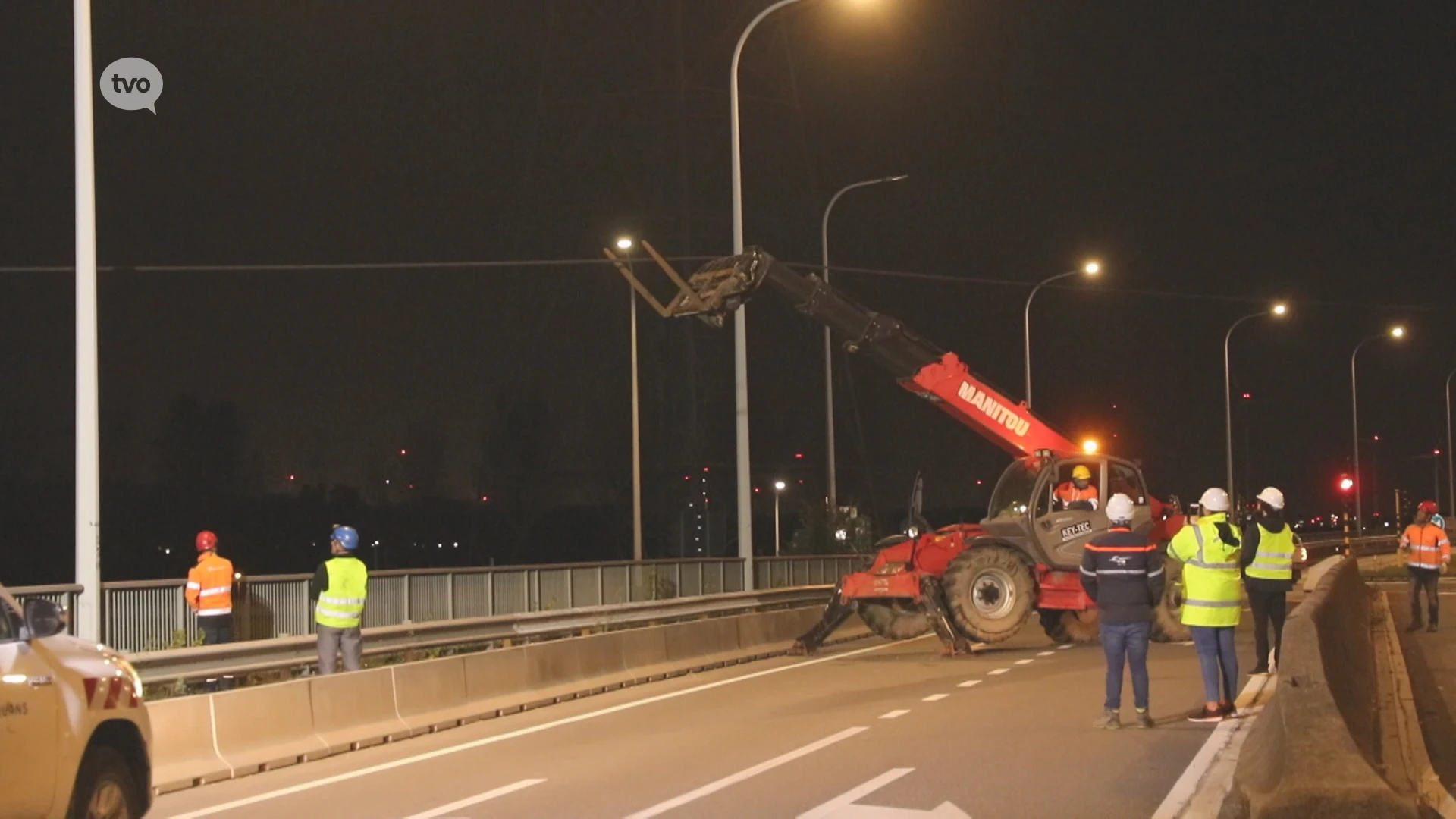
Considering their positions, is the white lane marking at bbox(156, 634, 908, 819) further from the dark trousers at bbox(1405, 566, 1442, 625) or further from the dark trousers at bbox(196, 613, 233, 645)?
the dark trousers at bbox(1405, 566, 1442, 625)

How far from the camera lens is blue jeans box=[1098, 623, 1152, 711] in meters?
13.1

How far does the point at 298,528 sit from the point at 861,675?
70.9 meters

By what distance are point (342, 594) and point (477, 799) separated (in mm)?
5060

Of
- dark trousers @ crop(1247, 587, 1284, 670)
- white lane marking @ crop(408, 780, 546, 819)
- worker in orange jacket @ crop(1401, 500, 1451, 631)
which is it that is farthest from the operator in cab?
white lane marking @ crop(408, 780, 546, 819)

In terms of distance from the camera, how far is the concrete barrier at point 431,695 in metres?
15.6

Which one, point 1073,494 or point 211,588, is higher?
point 1073,494

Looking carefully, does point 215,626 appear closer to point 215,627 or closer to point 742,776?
point 215,627

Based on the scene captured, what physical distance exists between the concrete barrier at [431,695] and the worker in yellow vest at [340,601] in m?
0.50

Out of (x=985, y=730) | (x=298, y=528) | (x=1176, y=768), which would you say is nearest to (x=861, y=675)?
(x=985, y=730)

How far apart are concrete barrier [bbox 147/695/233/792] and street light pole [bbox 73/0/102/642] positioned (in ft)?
6.42

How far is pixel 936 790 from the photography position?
10828 millimetres

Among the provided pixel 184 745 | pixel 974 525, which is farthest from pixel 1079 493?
pixel 184 745

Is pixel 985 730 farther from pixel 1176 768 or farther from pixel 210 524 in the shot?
pixel 210 524

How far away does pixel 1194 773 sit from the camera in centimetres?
1109
